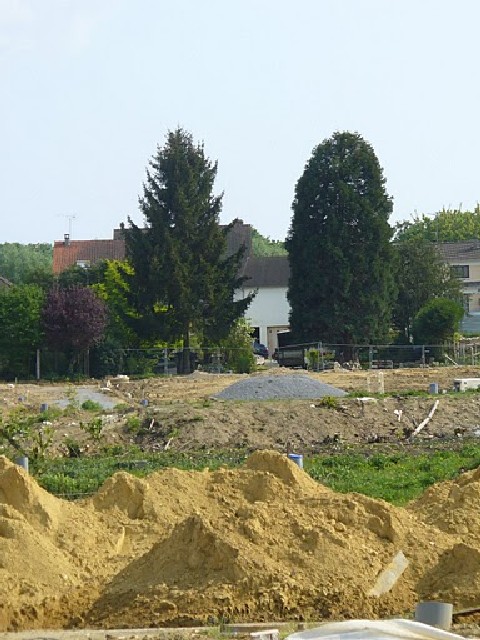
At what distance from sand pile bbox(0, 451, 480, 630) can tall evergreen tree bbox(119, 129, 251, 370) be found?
48.5m

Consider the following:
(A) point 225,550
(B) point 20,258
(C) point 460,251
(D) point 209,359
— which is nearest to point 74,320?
(D) point 209,359

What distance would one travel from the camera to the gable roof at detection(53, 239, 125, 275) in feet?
344

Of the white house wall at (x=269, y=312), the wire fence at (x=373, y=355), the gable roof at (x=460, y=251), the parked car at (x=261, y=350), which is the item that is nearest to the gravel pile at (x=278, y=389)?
the wire fence at (x=373, y=355)

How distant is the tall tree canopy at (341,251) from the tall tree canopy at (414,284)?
6514 mm

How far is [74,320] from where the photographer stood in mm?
60500

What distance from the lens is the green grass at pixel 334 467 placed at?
21297 millimetres

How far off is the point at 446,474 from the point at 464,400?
47.9 ft

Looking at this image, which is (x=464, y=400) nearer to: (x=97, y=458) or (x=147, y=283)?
(x=97, y=458)

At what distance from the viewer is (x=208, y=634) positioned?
1130cm

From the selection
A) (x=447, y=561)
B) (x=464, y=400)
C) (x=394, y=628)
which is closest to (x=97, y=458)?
(x=464, y=400)

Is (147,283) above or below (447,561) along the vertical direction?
above

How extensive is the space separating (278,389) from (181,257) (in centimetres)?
2469

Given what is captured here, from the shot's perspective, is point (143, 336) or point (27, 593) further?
point (143, 336)

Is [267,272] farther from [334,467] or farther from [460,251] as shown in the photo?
[334,467]
